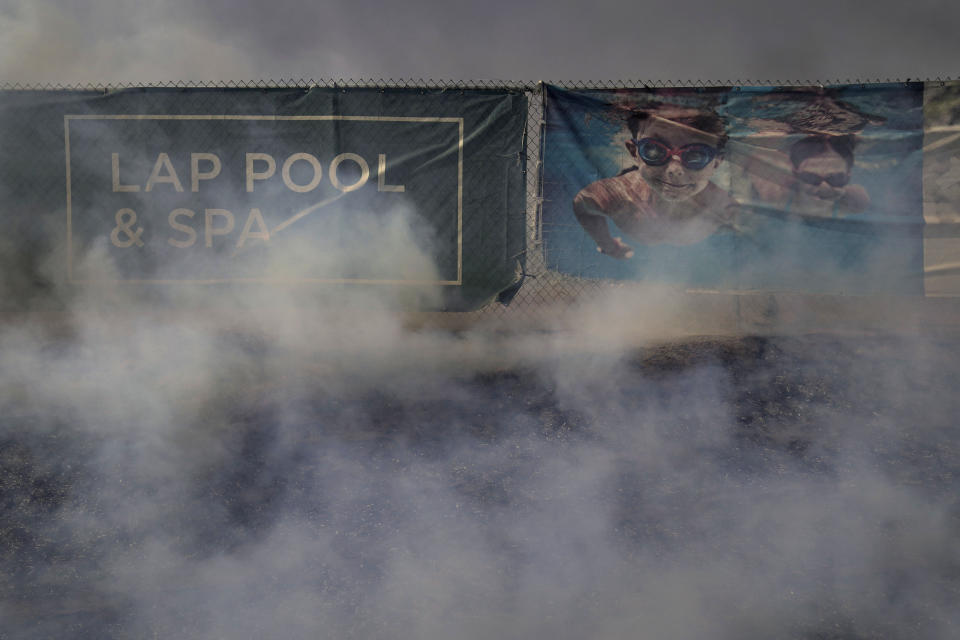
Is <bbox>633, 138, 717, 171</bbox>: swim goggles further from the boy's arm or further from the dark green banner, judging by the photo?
the dark green banner

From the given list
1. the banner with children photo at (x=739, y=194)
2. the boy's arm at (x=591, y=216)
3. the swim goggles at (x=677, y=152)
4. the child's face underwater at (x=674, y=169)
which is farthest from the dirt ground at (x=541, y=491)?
the swim goggles at (x=677, y=152)

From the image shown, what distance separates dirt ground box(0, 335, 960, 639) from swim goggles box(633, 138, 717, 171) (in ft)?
4.85

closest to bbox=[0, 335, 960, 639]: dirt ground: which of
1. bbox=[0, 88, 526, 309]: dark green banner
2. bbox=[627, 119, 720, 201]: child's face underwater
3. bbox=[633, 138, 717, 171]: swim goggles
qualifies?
bbox=[0, 88, 526, 309]: dark green banner

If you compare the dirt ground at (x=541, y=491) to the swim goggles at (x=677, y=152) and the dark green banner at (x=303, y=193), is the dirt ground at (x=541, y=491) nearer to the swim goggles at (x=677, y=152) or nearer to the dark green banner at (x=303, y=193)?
the dark green banner at (x=303, y=193)

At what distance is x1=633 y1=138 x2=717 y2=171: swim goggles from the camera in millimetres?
6086

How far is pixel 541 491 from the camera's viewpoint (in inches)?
158

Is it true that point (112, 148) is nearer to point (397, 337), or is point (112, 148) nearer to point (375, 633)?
point (397, 337)

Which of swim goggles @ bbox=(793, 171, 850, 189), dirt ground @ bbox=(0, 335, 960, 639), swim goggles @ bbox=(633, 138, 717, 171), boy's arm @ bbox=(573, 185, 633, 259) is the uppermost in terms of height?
swim goggles @ bbox=(633, 138, 717, 171)

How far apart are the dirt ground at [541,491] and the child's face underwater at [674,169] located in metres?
1.27

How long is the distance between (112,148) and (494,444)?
397 centimetres

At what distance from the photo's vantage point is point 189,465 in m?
4.23

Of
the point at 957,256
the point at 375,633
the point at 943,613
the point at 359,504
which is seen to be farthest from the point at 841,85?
the point at 375,633

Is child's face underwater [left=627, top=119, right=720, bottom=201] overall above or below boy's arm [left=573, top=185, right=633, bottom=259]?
above

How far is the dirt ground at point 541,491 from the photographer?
306 centimetres
